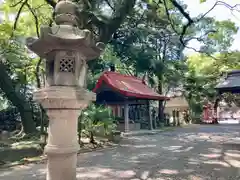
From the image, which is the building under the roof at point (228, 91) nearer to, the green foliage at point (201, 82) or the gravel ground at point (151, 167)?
the green foliage at point (201, 82)

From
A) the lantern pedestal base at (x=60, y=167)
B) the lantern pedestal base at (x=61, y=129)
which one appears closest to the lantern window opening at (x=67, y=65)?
the lantern pedestal base at (x=61, y=129)

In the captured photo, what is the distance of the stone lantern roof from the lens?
139 inches

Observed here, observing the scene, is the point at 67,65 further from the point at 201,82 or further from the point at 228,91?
the point at 201,82

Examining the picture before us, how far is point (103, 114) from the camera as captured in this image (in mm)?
11078

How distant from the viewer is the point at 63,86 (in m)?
3.58

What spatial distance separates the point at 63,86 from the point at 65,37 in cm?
68

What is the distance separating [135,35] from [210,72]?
34.6 ft

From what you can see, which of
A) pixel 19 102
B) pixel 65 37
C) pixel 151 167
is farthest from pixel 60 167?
pixel 19 102

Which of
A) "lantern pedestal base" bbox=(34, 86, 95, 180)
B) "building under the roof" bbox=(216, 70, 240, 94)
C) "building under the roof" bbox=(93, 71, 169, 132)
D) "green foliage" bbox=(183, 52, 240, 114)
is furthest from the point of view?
"green foliage" bbox=(183, 52, 240, 114)

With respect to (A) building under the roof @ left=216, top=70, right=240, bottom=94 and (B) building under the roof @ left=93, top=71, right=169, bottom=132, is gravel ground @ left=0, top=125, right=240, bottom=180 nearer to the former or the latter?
(A) building under the roof @ left=216, top=70, right=240, bottom=94

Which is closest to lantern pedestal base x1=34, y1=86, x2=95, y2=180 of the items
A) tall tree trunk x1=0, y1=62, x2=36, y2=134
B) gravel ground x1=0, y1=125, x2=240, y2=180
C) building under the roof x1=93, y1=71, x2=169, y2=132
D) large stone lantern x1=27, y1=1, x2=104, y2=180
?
large stone lantern x1=27, y1=1, x2=104, y2=180

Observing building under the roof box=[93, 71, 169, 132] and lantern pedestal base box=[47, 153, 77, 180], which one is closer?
lantern pedestal base box=[47, 153, 77, 180]

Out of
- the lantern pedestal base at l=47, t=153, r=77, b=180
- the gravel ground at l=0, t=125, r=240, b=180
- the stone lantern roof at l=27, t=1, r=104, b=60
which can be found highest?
the stone lantern roof at l=27, t=1, r=104, b=60

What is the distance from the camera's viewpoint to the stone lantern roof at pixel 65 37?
11.6 feet
